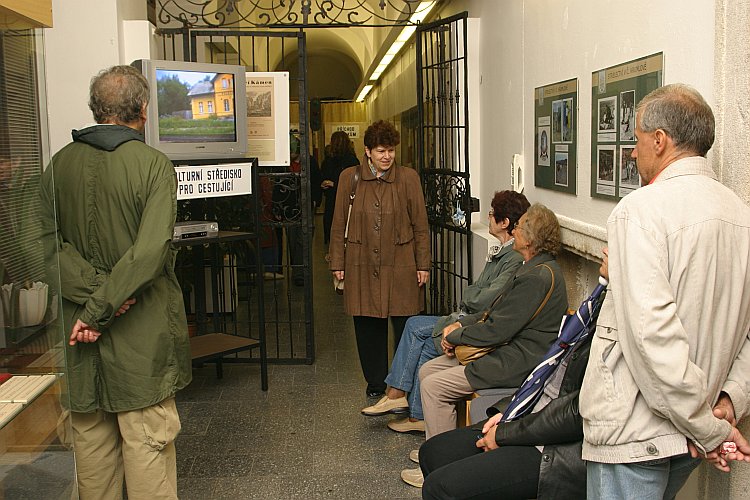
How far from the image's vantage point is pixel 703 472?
9.13 ft

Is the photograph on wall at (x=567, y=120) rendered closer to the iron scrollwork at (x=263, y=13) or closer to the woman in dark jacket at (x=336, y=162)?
the iron scrollwork at (x=263, y=13)

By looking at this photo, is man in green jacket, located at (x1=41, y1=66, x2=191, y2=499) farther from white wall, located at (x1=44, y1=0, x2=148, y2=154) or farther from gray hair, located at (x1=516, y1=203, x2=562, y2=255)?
white wall, located at (x1=44, y1=0, x2=148, y2=154)

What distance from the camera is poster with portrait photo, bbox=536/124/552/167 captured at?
4697 millimetres

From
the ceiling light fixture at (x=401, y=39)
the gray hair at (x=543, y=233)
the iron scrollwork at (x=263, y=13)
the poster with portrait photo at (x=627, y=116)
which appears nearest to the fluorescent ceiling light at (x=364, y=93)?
the ceiling light fixture at (x=401, y=39)

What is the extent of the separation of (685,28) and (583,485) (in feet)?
4.93

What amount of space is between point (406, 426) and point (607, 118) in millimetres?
2188

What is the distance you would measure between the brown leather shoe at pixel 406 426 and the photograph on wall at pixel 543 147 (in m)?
1.60

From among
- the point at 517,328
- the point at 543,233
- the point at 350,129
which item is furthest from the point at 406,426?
the point at 350,129

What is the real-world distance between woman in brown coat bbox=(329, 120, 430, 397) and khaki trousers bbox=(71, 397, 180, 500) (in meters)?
2.24

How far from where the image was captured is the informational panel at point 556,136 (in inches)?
167

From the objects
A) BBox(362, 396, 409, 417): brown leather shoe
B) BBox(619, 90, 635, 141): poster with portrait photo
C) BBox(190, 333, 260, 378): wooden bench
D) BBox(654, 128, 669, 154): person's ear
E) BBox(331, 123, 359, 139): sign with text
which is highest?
BBox(331, 123, 359, 139): sign with text

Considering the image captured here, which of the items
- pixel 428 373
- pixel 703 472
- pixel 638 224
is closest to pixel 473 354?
pixel 428 373

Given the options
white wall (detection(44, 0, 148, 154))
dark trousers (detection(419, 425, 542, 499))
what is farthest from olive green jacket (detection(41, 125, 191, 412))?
white wall (detection(44, 0, 148, 154))

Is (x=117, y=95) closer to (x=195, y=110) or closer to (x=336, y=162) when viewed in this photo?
(x=195, y=110)
